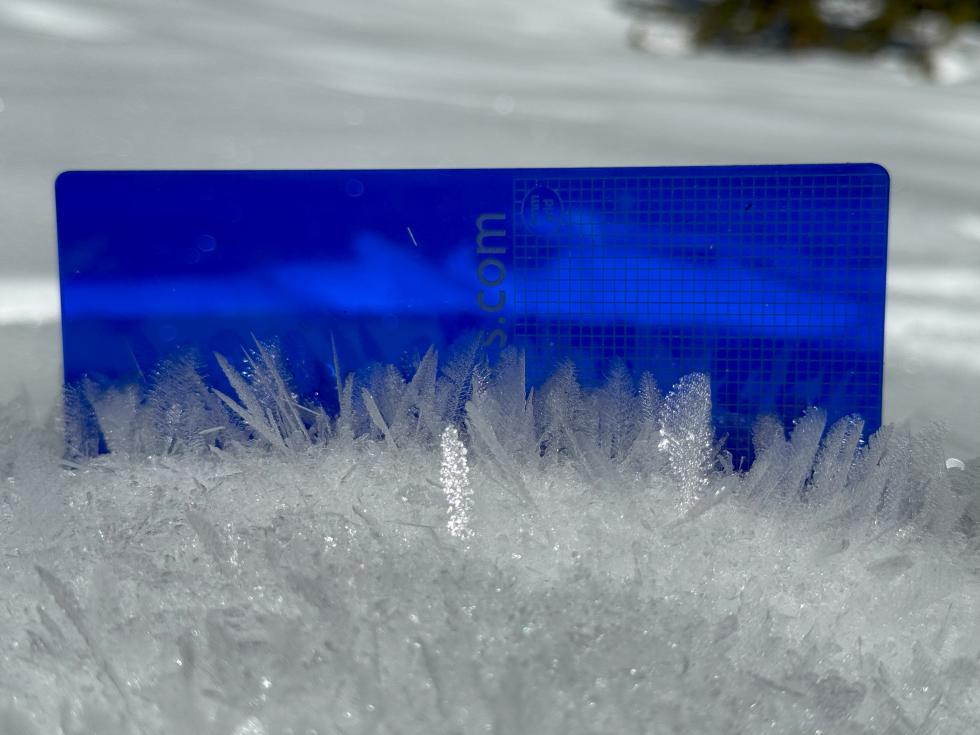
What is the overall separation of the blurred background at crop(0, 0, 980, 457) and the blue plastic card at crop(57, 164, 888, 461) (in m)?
0.04

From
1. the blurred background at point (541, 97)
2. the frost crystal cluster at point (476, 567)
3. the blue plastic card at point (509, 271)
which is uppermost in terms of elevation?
the blurred background at point (541, 97)

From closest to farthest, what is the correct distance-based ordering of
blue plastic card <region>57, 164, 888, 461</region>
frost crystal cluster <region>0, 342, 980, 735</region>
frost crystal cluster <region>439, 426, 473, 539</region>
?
frost crystal cluster <region>0, 342, 980, 735</region>, frost crystal cluster <region>439, 426, 473, 539</region>, blue plastic card <region>57, 164, 888, 461</region>

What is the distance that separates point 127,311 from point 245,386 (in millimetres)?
261

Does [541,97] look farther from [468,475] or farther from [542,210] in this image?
[468,475]

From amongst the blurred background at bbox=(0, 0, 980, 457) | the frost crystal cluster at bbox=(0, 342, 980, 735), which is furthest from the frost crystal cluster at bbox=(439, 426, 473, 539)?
the blurred background at bbox=(0, 0, 980, 457)

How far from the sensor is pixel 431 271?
1180mm

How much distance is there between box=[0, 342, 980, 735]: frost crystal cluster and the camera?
0.76 m

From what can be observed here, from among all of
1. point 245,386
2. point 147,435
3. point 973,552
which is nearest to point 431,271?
point 245,386

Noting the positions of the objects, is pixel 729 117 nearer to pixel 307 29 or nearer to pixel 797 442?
pixel 797 442

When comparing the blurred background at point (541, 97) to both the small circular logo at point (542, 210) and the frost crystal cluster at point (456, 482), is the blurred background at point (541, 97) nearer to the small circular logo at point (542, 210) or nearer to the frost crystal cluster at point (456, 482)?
the small circular logo at point (542, 210)

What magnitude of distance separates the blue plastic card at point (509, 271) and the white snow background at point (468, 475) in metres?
0.04

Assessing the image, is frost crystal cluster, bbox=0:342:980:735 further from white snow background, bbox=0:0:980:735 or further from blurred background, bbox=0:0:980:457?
blurred background, bbox=0:0:980:457

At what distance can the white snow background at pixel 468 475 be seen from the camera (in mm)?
770

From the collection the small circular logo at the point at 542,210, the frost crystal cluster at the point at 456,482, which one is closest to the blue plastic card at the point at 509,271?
the small circular logo at the point at 542,210
